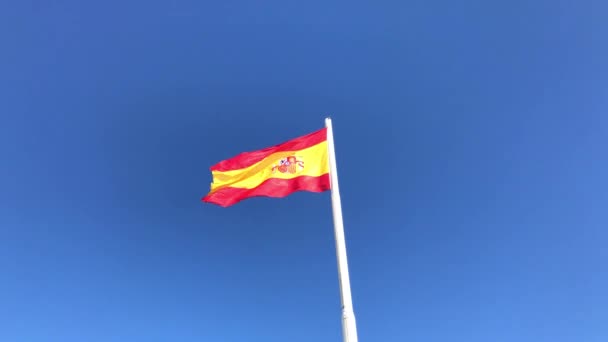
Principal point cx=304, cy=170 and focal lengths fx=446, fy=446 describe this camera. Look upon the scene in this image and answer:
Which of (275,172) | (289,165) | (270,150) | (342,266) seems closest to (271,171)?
(275,172)

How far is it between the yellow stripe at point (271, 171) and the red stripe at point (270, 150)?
0.30 ft

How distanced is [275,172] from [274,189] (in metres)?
0.49

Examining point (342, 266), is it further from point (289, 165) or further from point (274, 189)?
point (289, 165)

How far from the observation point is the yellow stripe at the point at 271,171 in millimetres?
10352

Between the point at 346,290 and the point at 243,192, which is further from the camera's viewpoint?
the point at 243,192

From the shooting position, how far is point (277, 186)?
408 inches

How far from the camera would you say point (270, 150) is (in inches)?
436

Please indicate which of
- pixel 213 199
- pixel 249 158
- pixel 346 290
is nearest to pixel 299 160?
pixel 249 158

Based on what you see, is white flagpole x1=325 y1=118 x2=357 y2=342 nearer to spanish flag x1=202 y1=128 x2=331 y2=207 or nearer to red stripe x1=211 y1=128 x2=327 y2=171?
spanish flag x1=202 y1=128 x2=331 y2=207

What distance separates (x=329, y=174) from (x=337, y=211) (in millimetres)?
1160

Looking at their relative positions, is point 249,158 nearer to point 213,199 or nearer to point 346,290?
point 213,199

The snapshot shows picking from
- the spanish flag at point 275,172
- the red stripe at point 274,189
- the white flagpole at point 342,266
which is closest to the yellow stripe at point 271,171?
the spanish flag at point 275,172

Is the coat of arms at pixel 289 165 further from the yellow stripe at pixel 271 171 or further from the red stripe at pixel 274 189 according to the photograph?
the red stripe at pixel 274 189

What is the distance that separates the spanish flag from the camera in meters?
10.2
